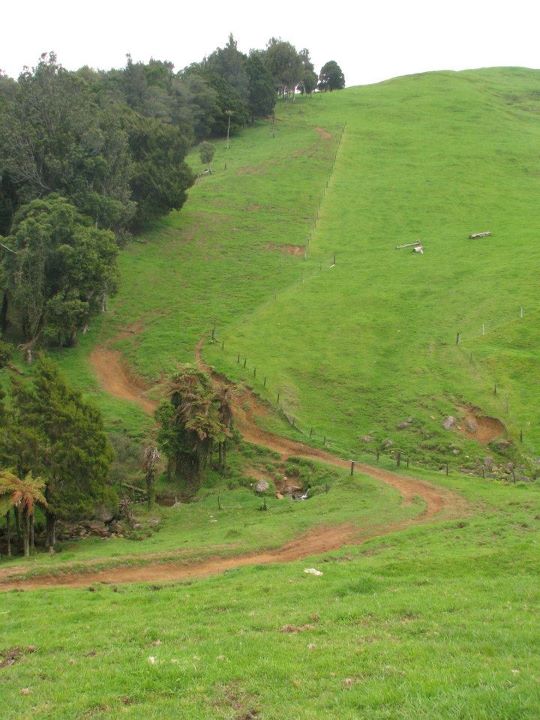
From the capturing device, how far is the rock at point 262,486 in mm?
37969

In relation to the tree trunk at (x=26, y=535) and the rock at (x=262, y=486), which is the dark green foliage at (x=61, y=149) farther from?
the tree trunk at (x=26, y=535)

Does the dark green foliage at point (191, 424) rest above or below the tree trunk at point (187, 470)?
above

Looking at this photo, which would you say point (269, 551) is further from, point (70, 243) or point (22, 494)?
point (70, 243)

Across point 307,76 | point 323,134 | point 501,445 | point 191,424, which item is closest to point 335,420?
point 501,445

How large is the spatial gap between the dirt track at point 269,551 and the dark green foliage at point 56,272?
5.50m

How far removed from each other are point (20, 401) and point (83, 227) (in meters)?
26.0

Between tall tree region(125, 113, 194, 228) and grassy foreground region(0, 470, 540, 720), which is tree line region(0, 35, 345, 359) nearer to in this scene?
tall tree region(125, 113, 194, 228)

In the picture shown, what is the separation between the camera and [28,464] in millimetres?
A: 30391

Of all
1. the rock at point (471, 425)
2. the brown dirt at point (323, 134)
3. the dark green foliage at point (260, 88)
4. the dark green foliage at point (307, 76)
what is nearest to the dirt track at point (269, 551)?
the rock at point (471, 425)

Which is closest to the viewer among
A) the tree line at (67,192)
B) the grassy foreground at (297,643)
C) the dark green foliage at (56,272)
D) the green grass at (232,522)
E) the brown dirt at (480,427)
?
the grassy foreground at (297,643)

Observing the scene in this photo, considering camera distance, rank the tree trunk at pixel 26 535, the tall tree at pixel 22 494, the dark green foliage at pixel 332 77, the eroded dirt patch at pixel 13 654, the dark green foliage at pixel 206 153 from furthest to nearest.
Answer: the dark green foliage at pixel 332 77 → the dark green foliage at pixel 206 153 → the tree trunk at pixel 26 535 → the tall tree at pixel 22 494 → the eroded dirt patch at pixel 13 654

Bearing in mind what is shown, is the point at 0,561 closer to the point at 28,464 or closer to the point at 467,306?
the point at 28,464

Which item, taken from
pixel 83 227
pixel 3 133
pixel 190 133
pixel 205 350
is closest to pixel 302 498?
pixel 205 350

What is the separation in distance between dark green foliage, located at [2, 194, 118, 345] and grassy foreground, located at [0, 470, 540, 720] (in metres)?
33.8
